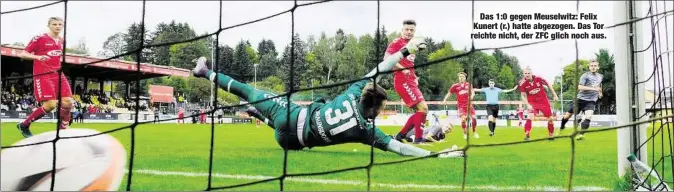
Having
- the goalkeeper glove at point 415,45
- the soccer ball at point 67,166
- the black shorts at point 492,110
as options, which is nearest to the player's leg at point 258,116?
the goalkeeper glove at point 415,45

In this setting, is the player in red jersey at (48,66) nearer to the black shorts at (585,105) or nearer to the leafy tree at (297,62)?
the leafy tree at (297,62)

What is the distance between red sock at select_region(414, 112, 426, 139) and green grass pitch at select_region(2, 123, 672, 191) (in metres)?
0.09

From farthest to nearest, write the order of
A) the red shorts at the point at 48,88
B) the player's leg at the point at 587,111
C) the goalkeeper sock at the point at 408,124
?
the player's leg at the point at 587,111, the goalkeeper sock at the point at 408,124, the red shorts at the point at 48,88

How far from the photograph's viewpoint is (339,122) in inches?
68.4

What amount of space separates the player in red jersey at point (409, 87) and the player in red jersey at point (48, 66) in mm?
958

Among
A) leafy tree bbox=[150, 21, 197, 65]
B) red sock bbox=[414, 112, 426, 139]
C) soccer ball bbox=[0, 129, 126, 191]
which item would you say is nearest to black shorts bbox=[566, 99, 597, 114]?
red sock bbox=[414, 112, 426, 139]

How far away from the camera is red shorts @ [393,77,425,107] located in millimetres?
2044

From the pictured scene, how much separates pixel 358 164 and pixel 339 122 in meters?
0.14

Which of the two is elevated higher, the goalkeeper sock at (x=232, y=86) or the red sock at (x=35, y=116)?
the goalkeeper sock at (x=232, y=86)

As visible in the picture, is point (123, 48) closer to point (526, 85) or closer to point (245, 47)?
point (245, 47)

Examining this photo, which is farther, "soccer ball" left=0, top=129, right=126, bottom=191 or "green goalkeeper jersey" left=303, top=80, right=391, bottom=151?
"green goalkeeper jersey" left=303, top=80, right=391, bottom=151

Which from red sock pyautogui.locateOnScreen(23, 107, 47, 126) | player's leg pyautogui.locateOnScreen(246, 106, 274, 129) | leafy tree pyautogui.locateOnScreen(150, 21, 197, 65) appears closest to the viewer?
leafy tree pyautogui.locateOnScreen(150, 21, 197, 65)

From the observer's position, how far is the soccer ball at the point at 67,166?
0.93 metres

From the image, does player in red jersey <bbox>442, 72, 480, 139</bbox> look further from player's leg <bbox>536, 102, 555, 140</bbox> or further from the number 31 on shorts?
the number 31 on shorts
